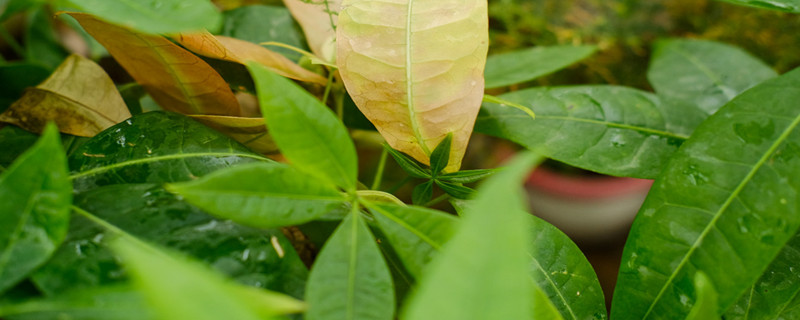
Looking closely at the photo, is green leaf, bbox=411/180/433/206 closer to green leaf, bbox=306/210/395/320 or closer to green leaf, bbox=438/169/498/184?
green leaf, bbox=438/169/498/184

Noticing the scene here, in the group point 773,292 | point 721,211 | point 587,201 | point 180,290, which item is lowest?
point 587,201

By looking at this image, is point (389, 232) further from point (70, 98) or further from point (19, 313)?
point (70, 98)

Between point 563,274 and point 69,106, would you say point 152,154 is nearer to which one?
point 69,106

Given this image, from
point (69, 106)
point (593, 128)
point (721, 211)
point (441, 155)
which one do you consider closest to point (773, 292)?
point (721, 211)

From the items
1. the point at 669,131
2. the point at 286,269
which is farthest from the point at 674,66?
the point at 286,269

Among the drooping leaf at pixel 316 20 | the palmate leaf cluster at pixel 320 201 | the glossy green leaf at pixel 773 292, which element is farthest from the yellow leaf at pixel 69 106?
the glossy green leaf at pixel 773 292

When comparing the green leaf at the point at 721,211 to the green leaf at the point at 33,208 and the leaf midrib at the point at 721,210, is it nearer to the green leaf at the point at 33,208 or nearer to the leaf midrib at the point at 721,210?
the leaf midrib at the point at 721,210

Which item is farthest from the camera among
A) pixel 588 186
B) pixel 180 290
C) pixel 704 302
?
pixel 588 186
